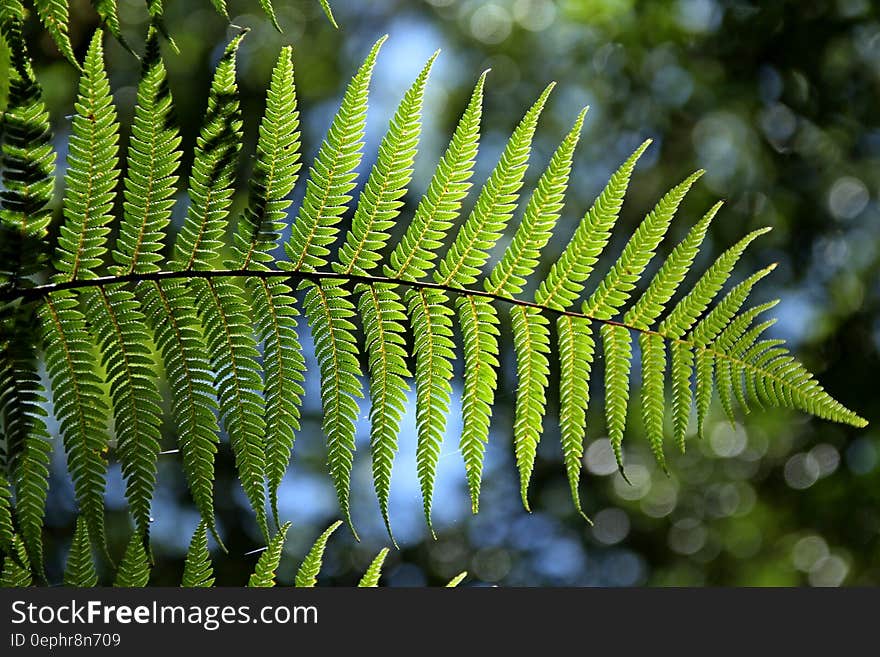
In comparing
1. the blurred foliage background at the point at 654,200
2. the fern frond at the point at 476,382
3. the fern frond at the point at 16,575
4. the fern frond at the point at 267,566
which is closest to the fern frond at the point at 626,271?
the fern frond at the point at 476,382

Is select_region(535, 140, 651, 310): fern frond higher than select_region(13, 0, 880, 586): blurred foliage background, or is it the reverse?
select_region(13, 0, 880, 586): blurred foliage background

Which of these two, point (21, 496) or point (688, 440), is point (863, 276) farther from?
point (21, 496)

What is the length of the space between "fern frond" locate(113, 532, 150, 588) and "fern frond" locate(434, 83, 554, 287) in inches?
19.3

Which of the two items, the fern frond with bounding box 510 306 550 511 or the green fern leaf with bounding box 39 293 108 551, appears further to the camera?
the fern frond with bounding box 510 306 550 511

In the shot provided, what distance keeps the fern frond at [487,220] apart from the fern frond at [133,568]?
49 centimetres

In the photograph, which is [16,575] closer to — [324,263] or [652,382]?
[324,263]

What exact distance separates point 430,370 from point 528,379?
0.12 meters

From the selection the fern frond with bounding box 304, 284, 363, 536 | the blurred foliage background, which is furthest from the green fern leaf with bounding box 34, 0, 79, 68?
the blurred foliage background

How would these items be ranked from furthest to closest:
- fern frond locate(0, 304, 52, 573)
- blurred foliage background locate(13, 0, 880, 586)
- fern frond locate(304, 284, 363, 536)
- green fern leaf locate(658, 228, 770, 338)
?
blurred foliage background locate(13, 0, 880, 586)
green fern leaf locate(658, 228, 770, 338)
fern frond locate(304, 284, 363, 536)
fern frond locate(0, 304, 52, 573)

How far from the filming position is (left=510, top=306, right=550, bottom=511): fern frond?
36.0 inches

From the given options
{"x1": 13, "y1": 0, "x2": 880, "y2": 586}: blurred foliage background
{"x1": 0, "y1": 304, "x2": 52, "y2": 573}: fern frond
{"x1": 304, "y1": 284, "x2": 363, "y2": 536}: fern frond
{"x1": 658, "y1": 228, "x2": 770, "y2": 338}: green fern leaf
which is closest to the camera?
{"x1": 0, "y1": 304, "x2": 52, "y2": 573}: fern frond

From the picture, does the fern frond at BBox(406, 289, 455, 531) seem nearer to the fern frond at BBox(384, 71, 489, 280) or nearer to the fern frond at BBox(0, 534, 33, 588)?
the fern frond at BBox(384, 71, 489, 280)

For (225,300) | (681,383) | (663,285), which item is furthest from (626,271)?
(225,300)

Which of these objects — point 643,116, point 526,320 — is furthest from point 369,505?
point 526,320
